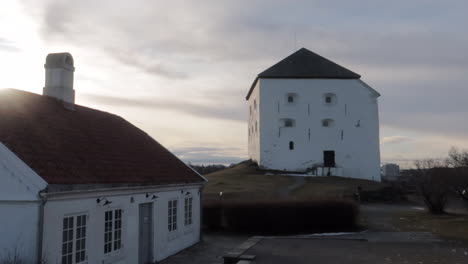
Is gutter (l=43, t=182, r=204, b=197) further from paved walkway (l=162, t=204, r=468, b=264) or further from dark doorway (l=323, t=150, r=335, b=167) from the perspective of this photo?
dark doorway (l=323, t=150, r=335, b=167)

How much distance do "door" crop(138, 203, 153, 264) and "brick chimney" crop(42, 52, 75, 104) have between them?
4423 mm

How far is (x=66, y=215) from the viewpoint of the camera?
9.55 metres

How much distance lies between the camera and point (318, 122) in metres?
53.4

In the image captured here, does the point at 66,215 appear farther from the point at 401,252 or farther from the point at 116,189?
the point at 401,252

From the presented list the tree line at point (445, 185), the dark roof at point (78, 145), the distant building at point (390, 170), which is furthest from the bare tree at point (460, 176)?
the distant building at point (390, 170)

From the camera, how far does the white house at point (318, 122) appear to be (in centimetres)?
5309

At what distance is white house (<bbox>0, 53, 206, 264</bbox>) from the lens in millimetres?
8844

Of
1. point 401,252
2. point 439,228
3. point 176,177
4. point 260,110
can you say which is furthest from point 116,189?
point 260,110

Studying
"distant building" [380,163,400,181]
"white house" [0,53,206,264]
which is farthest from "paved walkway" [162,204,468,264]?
"distant building" [380,163,400,181]

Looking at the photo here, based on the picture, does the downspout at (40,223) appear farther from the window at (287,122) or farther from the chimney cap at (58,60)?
the window at (287,122)

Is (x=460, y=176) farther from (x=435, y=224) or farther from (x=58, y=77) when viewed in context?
(x=58, y=77)

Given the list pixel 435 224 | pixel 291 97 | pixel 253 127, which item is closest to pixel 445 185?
pixel 435 224

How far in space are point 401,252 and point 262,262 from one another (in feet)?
16.6

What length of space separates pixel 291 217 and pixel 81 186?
1403cm
